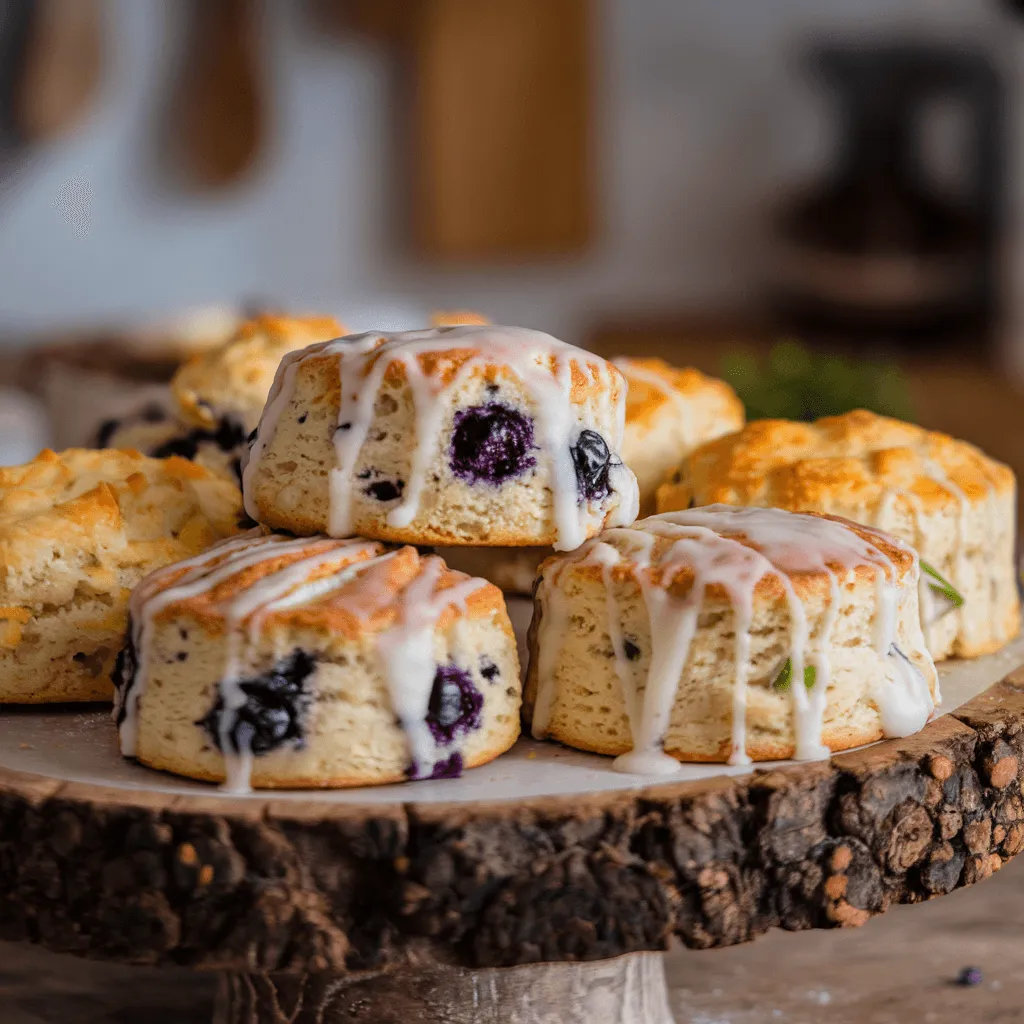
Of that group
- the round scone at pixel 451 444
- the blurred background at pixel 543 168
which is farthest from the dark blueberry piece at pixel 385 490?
the blurred background at pixel 543 168

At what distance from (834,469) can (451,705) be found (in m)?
0.60

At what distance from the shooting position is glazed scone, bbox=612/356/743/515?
1856 mm

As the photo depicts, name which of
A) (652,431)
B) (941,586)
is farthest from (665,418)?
(941,586)

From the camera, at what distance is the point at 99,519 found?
1.56m

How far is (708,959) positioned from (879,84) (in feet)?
13.7

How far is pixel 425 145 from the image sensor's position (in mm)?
5605

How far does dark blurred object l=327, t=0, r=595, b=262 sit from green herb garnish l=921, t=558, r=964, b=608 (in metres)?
4.06

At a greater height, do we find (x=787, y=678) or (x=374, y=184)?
(x=374, y=184)

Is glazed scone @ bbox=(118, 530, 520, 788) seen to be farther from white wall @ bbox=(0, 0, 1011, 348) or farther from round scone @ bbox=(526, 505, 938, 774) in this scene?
white wall @ bbox=(0, 0, 1011, 348)

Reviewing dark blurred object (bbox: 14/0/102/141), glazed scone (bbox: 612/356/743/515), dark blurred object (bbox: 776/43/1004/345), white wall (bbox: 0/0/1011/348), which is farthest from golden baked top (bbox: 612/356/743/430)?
dark blurred object (bbox: 14/0/102/141)

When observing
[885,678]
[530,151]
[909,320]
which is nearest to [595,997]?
[885,678]

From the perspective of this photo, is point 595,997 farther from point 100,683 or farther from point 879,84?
point 879,84

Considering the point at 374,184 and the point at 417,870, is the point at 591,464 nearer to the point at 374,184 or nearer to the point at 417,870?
the point at 417,870

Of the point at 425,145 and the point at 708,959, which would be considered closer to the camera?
the point at 708,959
